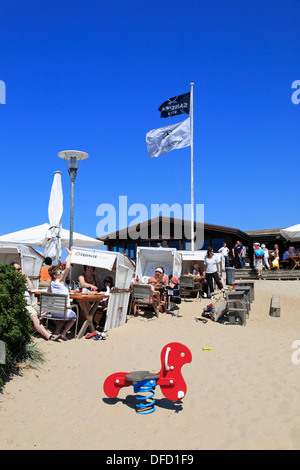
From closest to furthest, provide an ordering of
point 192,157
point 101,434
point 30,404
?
point 101,434, point 30,404, point 192,157

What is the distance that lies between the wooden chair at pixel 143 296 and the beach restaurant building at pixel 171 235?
32.8 feet

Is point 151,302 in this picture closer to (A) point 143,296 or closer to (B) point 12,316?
(A) point 143,296

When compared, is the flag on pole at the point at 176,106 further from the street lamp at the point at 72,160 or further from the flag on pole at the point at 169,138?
the street lamp at the point at 72,160

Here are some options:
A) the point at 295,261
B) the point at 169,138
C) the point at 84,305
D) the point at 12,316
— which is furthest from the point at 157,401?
the point at 295,261

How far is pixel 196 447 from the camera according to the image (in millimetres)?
3260

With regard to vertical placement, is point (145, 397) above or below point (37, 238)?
below

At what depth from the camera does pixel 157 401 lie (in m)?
4.30

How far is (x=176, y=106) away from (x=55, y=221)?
8.93 meters

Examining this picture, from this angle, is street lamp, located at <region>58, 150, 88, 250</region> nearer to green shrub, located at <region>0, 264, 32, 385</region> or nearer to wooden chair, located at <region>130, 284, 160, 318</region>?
wooden chair, located at <region>130, 284, 160, 318</region>

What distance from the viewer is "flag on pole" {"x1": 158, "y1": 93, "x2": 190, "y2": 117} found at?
15.9 m

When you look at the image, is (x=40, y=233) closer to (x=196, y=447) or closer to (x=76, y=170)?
(x=76, y=170)

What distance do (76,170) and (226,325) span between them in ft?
16.5
